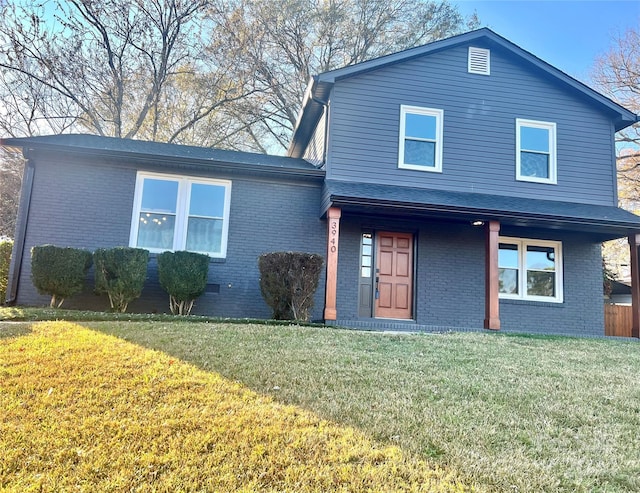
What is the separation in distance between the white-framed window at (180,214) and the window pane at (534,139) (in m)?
6.61

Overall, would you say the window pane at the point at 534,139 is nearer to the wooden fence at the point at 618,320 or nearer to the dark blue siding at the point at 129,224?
the dark blue siding at the point at 129,224

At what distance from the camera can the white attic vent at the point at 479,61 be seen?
33.1 feet

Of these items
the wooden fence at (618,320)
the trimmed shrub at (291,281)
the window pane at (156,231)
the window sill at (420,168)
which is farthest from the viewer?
the wooden fence at (618,320)

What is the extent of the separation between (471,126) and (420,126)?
1.15 meters

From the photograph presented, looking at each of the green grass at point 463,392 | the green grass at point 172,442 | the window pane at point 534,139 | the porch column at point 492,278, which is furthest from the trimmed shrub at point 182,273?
the window pane at point 534,139

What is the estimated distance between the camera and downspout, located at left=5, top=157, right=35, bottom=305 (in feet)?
26.5

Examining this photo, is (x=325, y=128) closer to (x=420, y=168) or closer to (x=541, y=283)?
(x=420, y=168)

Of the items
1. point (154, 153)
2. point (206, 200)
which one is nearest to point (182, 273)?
point (206, 200)

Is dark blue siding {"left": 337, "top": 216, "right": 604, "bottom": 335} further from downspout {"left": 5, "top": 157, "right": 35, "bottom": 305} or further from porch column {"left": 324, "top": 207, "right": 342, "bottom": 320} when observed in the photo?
downspout {"left": 5, "top": 157, "right": 35, "bottom": 305}

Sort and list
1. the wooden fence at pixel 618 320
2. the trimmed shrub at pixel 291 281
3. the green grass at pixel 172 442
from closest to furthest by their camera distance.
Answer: the green grass at pixel 172 442 < the trimmed shrub at pixel 291 281 < the wooden fence at pixel 618 320

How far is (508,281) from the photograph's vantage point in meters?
9.85

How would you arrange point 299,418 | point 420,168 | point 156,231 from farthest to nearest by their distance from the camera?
Answer: point 420,168 < point 156,231 < point 299,418

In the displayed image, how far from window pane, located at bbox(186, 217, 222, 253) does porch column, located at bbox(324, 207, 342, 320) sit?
231cm

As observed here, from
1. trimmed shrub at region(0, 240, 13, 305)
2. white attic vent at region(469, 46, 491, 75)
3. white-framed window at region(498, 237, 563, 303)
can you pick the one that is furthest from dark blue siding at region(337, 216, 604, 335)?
trimmed shrub at region(0, 240, 13, 305)
